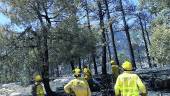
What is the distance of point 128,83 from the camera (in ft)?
39.9

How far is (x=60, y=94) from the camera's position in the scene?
113 ft

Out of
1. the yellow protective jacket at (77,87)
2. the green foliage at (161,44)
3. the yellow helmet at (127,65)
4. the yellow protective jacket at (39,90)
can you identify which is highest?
the green foliage at (161,44)

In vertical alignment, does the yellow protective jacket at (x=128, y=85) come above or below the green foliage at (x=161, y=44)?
below

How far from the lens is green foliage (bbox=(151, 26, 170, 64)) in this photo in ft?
97.0

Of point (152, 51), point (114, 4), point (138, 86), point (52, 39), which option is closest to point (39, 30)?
point (52, 39)

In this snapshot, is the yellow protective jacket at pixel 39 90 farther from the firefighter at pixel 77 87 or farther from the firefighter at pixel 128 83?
the firefighter at pixel 128 83

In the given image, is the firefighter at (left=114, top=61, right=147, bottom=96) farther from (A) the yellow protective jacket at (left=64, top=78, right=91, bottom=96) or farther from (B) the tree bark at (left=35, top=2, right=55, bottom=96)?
(B) the tree bark at (left=35, top=2, right=55, bottom=96)

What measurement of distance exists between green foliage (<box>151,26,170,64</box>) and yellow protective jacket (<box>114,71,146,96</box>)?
57.6 ft

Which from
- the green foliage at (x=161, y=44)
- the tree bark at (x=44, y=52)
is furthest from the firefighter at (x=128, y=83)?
the tree bark at (x=44, y=52)

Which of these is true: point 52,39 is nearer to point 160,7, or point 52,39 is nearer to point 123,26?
point 160,7

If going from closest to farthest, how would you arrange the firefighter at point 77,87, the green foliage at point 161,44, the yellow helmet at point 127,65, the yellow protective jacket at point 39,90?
the yellow helmet at point 127,65 < the firefighter at point 77,87 < the yellow protective jacket at point 39,90 < the green foliage at point 161,44

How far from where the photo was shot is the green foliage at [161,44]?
29.6 m

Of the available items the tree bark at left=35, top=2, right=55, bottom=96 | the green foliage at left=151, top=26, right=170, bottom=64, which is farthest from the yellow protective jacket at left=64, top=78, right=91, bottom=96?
the tree bark at left=35, top=2, right=55, bottom=96

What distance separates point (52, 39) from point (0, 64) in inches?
Result: 160
